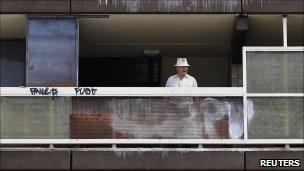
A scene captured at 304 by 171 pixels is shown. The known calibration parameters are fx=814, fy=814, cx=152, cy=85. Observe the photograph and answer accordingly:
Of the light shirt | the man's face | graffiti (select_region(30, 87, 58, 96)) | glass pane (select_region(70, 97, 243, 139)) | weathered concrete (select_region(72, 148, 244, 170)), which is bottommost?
weathered concrete (select_region(72, 148, 244, 170))

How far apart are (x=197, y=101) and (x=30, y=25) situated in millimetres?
2865

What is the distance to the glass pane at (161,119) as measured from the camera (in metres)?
12.0

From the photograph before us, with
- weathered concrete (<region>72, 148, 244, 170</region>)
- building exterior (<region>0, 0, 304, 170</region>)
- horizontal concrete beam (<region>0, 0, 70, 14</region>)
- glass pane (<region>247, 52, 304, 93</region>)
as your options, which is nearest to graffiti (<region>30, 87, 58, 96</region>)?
building exterior (<region>0, 0, 304, 170</region>)

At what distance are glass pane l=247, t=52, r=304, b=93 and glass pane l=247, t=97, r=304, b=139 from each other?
0.20 meters

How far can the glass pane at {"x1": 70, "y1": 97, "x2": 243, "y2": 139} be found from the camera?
12.0m

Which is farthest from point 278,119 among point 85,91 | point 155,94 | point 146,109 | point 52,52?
point 52,52

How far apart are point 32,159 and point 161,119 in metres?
1.98

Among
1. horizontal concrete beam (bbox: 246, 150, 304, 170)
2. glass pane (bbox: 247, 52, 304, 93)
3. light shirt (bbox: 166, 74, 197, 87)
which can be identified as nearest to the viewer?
horizontal concrete beam (bbox: 246, 150, 304, 170)

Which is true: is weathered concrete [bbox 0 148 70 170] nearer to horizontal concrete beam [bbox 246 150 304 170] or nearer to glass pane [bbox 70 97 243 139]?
glass pane [bbox 70 97 243 139]

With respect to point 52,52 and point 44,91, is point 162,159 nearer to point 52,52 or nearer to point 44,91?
point 44,91

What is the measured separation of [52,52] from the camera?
1250cm

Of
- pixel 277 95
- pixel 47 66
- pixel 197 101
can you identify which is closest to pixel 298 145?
pixel 277 95

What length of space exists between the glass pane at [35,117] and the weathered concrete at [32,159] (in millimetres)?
223

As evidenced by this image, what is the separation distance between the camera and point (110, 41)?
1477 cm
